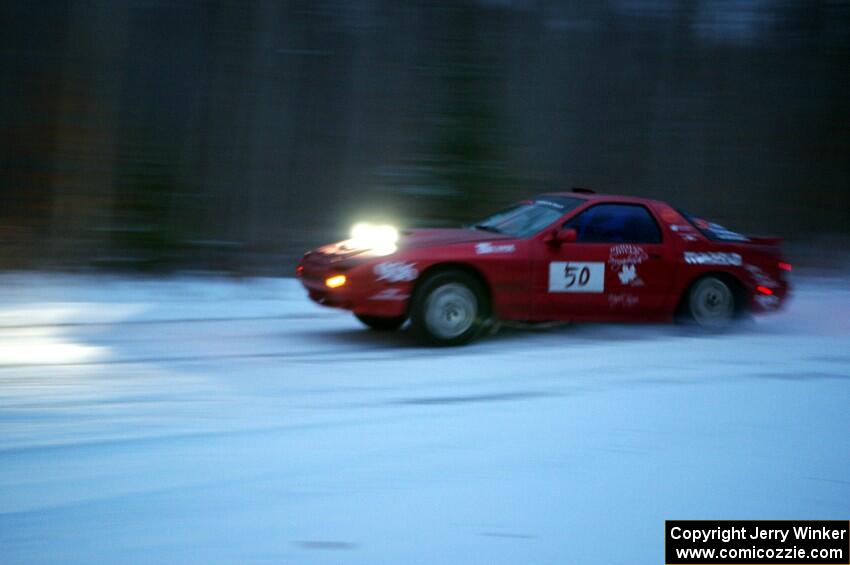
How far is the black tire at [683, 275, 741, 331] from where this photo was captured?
323 inches

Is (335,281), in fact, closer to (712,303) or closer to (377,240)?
(377,240)

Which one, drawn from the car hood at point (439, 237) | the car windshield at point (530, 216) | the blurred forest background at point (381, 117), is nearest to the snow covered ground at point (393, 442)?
the car hood at point (439, 237)

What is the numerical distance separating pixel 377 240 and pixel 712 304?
123 inches

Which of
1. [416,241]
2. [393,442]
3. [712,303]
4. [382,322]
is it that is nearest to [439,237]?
[416,241]

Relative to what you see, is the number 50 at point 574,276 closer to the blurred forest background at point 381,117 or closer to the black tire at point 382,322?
the black tire at point 382,322

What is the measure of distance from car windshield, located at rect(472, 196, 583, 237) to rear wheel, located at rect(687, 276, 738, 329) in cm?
138

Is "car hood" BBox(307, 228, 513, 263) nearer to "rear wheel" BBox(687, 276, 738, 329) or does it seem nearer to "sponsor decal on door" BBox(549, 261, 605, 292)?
"sponsor decal on door" BBox(549, 261, 605, 292)

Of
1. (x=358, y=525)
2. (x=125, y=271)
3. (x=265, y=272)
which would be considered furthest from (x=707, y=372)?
(x=125, y=271)

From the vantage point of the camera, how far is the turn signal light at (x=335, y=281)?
714 cm

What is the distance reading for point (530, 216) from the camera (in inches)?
322

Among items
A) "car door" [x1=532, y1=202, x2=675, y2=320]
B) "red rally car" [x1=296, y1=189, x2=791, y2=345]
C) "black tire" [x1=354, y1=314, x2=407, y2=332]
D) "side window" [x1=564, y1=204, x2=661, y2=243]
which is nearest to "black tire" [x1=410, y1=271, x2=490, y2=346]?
"red rally car" [x1=296, y1=189, x2=791, y2=345]

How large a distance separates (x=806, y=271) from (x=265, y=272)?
29.0 feet

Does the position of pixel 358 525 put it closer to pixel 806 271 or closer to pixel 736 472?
pixel 736 472

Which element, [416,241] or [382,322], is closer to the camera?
[416,241]
